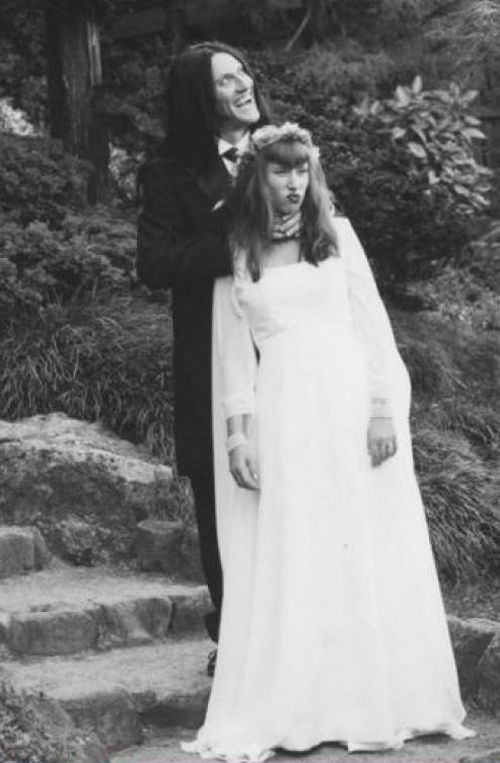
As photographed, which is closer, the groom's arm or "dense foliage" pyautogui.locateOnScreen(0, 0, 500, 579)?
the groom's arm

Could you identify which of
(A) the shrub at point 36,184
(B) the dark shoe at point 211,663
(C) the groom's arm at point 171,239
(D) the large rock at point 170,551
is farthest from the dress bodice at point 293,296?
(A) the shrub at point 36,184

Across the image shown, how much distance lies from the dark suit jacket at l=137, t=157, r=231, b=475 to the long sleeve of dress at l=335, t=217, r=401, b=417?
1.45 feet

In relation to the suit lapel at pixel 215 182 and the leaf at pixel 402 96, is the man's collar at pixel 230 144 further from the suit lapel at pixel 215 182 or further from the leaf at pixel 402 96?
the leaf at pixel 402 96

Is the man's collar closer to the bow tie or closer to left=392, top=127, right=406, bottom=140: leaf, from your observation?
the bow tie

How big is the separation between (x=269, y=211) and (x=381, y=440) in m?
0.79

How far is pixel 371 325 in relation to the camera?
4.61 meters

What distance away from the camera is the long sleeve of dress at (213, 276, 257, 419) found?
4.54 metres

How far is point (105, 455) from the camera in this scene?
7008 mm

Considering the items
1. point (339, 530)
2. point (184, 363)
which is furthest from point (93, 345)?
point (339, 530)

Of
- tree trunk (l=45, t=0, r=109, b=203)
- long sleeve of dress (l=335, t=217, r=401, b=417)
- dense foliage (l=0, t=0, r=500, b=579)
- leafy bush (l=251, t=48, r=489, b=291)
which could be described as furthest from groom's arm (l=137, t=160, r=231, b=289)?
tree trunk (l=45, t=0, r=109, b=203)

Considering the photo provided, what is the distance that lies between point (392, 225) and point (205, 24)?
2.38m

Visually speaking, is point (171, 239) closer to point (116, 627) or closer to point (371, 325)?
point (371, 325)

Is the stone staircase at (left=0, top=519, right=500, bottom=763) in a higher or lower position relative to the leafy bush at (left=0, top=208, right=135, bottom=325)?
lower

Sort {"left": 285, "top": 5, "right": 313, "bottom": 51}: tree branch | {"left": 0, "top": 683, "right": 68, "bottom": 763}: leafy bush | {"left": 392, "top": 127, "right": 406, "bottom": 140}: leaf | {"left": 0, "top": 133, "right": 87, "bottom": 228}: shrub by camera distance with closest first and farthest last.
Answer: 1. {"left": 0, "top": 683, "right": 68, "bottom": 763}: leafy bush
2. {"left": 0, "top": 133, "right": 87, "bottom": 228}: shrub
3. {"left": 392, "top": 127, "right": 406, "bottom": 140}: leaf
4. {"left": 285, "top": 5, "right": 313, "bottom": 51}: tree branch
